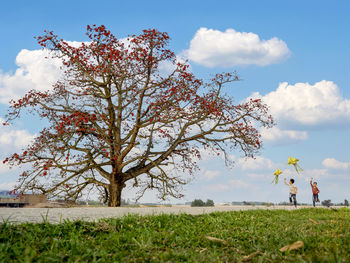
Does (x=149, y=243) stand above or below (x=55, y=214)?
below

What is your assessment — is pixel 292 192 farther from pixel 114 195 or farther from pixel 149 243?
pixel 149 243

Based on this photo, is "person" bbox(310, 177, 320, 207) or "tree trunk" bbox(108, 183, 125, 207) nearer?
"tree trunk" bbox(108, 183, 125, 207)

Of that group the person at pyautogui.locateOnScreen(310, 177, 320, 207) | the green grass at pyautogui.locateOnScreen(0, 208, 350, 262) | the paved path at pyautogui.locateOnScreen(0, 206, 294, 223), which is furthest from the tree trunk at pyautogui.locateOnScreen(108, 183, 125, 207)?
the person at pyautogui.locateOnScreen(310, 177, 320, 207)

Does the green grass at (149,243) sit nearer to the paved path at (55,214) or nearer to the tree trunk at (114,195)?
the paved path at (55,214)

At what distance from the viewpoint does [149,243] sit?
15.4 ft

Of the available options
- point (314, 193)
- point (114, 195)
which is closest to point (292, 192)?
point (314, 193)

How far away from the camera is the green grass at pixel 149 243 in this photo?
4.19 meters

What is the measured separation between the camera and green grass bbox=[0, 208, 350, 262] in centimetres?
419

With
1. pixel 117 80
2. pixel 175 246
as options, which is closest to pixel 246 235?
pixel 175 246

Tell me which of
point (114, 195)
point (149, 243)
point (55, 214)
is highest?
point (114, 195)

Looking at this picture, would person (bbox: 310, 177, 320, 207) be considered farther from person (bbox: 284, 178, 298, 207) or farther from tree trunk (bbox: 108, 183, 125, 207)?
tree trunk (bbox: 108, 183, 125, 207)

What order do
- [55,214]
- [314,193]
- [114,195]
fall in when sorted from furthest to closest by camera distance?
[314,193]
[114,195]
[55,214]

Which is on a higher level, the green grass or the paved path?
the paved path

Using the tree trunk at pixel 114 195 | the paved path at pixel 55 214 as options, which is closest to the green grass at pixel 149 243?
the paved path at pixel 55 214
